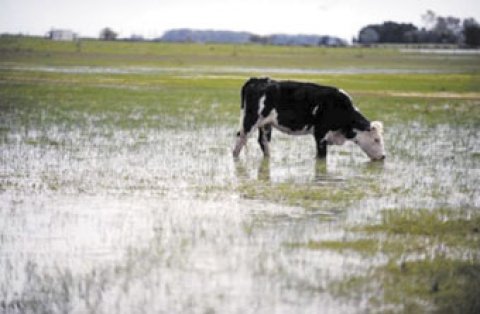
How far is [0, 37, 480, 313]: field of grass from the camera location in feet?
28.5

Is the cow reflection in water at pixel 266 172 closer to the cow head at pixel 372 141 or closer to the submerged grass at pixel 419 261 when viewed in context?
the cow head at pixel 372 141

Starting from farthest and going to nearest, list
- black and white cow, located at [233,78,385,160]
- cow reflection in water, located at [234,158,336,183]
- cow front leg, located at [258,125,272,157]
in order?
1. cow front leg, located at [258,125,272,157]
2. black and white cow, located at [233,78,385,160]
3. cow reflection in water, located at [234,158,336,183]

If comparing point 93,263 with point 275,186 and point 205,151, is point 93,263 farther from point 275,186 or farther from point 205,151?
point 205,151

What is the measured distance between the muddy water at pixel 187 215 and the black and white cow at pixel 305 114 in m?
0.49

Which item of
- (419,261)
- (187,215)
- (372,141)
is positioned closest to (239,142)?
(372,141)

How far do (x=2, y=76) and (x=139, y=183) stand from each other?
3188cm

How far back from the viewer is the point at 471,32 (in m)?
101

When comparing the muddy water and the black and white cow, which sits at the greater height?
the black and white cow

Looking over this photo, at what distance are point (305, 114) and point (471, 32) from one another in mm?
87176

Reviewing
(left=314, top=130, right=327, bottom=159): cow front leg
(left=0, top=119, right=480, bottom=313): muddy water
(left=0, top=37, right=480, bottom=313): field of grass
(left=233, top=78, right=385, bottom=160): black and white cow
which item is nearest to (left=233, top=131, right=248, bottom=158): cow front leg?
(left=233, top=78, right=385, bottom=160): black and white cow

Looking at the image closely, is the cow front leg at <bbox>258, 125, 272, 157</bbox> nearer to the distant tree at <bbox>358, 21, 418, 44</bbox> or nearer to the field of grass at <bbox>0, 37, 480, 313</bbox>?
the field of grass at <bbox>0, 37, 480, 313</bbox>

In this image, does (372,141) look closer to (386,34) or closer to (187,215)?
(187,215)

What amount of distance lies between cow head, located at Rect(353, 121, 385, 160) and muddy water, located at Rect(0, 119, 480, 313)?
38cm

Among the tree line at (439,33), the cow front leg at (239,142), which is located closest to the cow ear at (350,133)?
the cow front leg at (239,142)
